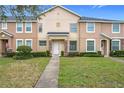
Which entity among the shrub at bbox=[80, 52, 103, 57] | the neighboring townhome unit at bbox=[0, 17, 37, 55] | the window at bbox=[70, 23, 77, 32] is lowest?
the shrub at bbox=[80, 52, 103, 57]

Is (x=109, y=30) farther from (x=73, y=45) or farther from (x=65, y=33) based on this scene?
(x=65, y=33)

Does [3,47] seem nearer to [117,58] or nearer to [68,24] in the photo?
[68,24]

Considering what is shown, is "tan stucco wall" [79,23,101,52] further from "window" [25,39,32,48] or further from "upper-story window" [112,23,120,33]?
"window" [25,39,32,48]

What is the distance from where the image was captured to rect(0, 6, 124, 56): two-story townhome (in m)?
22.8

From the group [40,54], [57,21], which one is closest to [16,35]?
[40,54]

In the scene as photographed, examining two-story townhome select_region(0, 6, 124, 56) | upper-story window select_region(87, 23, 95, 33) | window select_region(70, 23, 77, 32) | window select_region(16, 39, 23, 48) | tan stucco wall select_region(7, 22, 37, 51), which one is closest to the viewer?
window select_region(16, 39, 23, 48)

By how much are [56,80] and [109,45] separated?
502 inches

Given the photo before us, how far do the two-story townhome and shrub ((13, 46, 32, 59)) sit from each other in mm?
700

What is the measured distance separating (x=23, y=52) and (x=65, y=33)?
4.99m

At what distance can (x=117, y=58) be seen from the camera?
21.5 m

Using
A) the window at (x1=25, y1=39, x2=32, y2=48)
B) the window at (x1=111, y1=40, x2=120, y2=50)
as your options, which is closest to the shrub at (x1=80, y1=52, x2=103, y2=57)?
the window at (x1=111, y1=40, x2=120, y2=50)

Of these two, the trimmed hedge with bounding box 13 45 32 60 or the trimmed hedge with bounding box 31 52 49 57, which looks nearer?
the trimmed hedge with bounding box 13 45 32 60

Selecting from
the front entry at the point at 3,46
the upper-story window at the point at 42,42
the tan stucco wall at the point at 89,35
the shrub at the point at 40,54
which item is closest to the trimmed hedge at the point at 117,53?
the tan stucco wall at the point at 89,35
